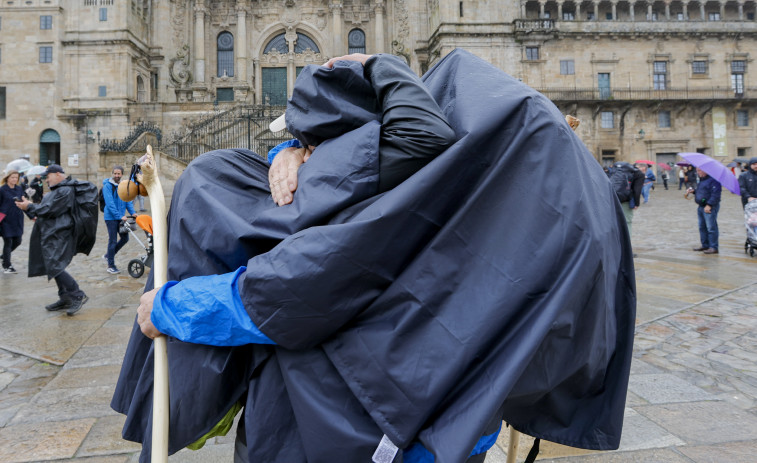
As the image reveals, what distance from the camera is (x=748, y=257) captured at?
9227 mm

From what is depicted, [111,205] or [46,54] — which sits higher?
[46,54]

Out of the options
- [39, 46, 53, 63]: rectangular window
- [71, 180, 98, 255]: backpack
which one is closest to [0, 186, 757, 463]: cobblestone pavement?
[71, 180, 98, 255]: backpack

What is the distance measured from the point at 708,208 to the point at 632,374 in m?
7.33

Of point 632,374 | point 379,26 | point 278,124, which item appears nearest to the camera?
point 278,124

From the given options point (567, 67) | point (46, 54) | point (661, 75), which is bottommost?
point (661, 75)

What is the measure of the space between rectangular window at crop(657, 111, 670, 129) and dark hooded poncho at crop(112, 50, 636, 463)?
38.2 m

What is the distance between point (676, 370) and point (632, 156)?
33.7 metres

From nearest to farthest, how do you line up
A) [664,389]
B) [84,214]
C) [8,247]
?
[664,389] < [84,214] < [8,247]

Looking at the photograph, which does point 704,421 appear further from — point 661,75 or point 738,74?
point 738,74

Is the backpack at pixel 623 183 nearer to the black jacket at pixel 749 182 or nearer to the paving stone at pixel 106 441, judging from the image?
Result: the black jacket at pixel 749 182

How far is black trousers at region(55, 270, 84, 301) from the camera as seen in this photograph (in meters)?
6.03

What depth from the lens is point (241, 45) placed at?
3362 cm

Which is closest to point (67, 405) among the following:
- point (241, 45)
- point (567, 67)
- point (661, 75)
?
point (241, 45)

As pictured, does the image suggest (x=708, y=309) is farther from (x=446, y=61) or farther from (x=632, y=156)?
(x=632, y=156)
